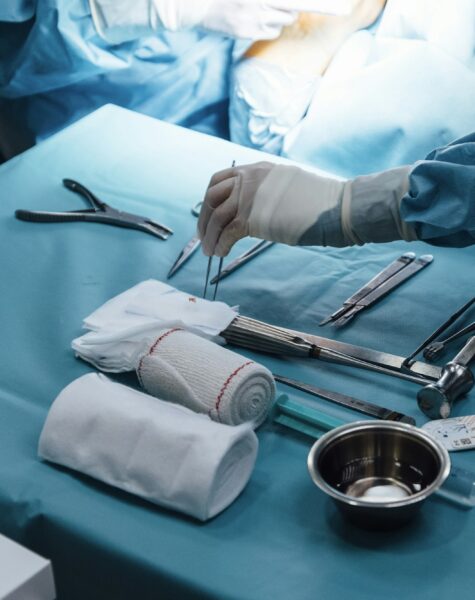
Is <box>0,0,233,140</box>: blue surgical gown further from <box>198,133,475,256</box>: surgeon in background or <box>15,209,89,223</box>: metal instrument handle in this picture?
<box>198,133,475,256</box>: surgeon in background

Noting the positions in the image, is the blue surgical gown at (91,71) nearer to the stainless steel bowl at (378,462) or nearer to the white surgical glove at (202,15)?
the white surgical glove at (202,15)

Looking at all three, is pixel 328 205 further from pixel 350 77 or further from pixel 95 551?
pixel 350 77

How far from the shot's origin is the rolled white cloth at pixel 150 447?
1185 millimetres

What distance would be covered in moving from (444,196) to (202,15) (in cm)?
143

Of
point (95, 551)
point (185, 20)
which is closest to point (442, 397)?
point (95, 551)

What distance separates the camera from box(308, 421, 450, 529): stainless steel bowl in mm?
1184

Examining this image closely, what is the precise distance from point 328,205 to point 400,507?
2.28 ft

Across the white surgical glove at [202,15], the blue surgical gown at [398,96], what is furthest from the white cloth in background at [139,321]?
the white surgical glove at [202,15]

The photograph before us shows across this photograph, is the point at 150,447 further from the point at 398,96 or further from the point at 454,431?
the point at 398,96

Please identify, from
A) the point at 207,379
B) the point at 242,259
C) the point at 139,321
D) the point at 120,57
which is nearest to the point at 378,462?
the point at 207,379

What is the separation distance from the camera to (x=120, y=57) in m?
2.87

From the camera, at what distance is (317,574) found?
112 cm

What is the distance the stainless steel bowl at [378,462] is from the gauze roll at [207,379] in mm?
160

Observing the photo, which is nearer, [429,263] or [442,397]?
[442,397]
